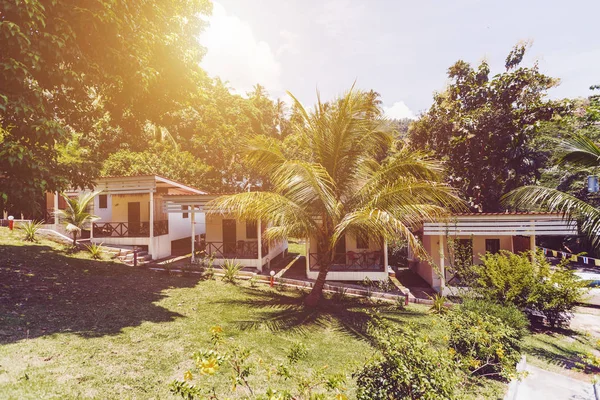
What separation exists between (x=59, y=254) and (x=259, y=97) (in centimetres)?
2802

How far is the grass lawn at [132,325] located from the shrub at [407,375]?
0.68 m

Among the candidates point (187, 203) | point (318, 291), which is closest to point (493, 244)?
point (318, 291)

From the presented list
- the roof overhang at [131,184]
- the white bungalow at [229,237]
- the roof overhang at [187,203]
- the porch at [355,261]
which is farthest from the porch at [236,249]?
the roof overhang at [131,184]

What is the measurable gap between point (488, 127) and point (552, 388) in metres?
19.2

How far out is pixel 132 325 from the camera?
22.7 feet

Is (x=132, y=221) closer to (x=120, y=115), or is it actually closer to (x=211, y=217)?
(x=211, y=217)

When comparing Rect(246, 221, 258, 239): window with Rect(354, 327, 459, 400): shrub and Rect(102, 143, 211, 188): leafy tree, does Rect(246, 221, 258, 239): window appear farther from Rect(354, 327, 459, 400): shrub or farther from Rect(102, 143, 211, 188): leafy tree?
Rect(354, 327, 459, 400): shrub

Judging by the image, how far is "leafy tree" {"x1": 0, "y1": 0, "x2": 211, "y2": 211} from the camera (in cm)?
687

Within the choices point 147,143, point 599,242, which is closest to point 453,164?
point 599,242

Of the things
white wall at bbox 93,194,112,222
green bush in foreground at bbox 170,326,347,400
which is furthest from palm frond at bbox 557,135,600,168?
white wall at bbox 93,194,112,222

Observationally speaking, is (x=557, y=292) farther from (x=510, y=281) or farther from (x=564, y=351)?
(x=564, y=351)

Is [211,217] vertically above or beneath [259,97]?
beneath

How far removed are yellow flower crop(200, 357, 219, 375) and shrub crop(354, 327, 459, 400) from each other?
1.87 m

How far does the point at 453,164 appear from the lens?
2300cm
